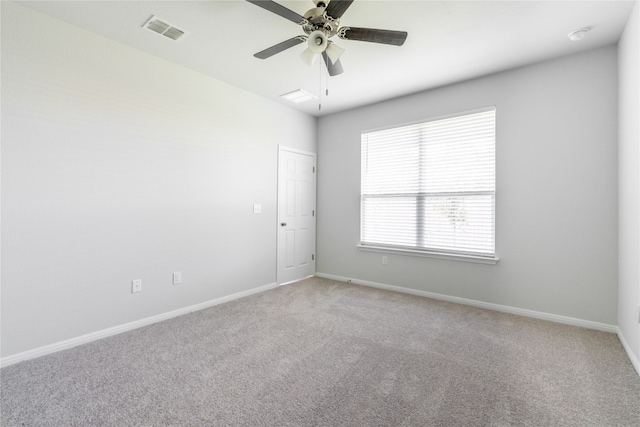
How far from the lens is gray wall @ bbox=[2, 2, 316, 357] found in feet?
7.65

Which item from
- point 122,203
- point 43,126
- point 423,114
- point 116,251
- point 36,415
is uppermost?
point 423,114

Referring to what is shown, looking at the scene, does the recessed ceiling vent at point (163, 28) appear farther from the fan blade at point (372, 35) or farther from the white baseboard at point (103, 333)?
the white baseboard at point (103, 333)

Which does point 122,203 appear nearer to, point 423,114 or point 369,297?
point 369,297

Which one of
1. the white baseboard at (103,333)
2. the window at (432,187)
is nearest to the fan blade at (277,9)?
the window at (432,187)

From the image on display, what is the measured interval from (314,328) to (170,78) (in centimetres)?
313

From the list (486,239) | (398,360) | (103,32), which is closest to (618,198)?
(486,239)

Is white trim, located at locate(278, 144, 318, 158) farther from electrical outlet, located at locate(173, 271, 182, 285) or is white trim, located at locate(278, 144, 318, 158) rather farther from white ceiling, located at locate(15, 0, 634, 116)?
electrical outlet, located at locate(173, 271, 182, 285)

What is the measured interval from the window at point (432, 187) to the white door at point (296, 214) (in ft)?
3.14

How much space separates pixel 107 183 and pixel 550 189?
4532 millimetres

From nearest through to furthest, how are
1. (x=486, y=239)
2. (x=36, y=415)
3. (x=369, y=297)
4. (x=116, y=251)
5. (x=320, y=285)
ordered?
1. (x=36, y=415)
2. (x=116, y=251)
3. (x=486, y=239)
4. (x=369, y=297)
5. (x=320, y=285)

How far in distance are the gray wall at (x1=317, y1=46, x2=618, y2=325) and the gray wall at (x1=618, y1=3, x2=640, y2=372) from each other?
16 centimetres

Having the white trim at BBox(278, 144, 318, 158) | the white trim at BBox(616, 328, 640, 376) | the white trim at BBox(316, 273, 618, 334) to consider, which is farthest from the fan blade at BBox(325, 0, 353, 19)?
the white trim at BBox(316, 273, 618, 334)

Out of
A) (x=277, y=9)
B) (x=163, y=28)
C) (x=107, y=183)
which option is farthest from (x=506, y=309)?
(x=163, y=28)

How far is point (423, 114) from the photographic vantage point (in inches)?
158
